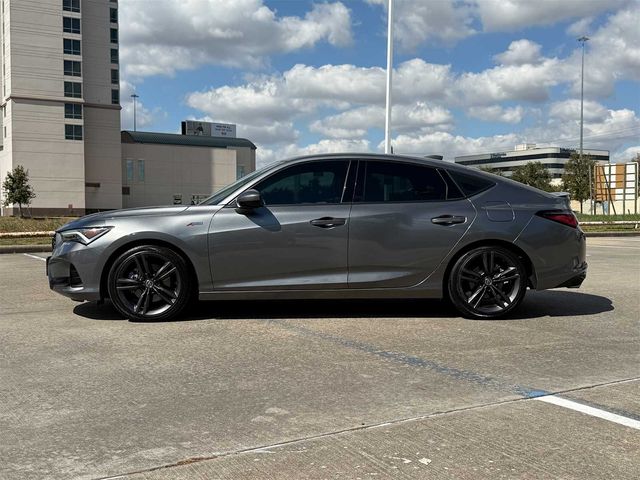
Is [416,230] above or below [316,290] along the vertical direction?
above

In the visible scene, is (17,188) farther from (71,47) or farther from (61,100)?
(71,47)

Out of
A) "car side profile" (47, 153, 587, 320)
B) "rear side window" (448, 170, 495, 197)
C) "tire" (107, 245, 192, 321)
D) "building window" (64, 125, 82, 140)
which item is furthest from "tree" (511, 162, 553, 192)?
"tire" (107, 245, 192, 321)

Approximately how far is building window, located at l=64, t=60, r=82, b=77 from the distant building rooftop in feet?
47.5

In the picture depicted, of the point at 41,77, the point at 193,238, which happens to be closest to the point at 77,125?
the point at 41,77

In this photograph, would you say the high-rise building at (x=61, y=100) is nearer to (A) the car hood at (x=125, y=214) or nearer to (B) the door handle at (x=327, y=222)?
(A) the car hood at (x=125, y=214)

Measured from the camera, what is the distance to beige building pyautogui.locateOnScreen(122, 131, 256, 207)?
81562 mm

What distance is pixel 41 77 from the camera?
67.7 m

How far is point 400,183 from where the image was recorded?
6.37m

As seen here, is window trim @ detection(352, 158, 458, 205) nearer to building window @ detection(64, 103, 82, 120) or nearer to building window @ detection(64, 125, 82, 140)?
building window @ detection(64, 103, 82, 120)

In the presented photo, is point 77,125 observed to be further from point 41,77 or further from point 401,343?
point 401,343

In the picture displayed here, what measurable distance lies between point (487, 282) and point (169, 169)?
81679 millimetres

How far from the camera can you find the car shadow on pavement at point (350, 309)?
651cm

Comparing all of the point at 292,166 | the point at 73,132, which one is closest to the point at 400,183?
the point at 292,166

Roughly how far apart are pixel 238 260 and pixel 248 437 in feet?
9.59
